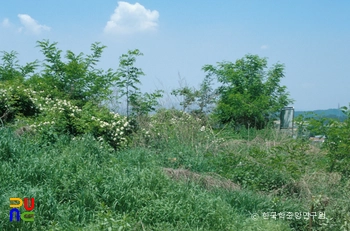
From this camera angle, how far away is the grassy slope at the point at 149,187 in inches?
218

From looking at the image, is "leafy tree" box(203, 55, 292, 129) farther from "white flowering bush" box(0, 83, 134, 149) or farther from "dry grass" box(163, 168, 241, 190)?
"dry grass" box(163, 168, 241, 190)

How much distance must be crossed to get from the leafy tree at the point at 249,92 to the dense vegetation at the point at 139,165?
239 centimetres

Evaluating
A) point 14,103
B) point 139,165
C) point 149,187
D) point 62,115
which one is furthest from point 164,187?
point 14,103

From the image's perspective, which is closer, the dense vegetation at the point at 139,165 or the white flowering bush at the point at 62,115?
the dense vegetation at the point at 139,165

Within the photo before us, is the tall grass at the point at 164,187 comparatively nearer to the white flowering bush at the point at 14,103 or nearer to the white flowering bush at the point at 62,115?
the white flowering bush at the point at 62,115

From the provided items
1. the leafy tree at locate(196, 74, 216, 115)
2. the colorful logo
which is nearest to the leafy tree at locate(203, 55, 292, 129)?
the leafy tree at locate(196, 74, 216, 115)

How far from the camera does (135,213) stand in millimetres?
5715

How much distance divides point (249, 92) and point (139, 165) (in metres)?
8.90

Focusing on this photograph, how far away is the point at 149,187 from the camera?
6.28 metres

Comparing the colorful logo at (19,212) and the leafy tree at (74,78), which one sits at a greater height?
the leafy tree at (74,78)

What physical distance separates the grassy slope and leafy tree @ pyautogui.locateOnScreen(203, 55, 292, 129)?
629 cm

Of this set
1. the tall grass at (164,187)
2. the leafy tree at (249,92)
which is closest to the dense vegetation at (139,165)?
the tall grass at (164,187)

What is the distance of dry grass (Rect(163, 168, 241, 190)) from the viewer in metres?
7.23

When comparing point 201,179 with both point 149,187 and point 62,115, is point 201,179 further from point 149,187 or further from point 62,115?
point 62,115
